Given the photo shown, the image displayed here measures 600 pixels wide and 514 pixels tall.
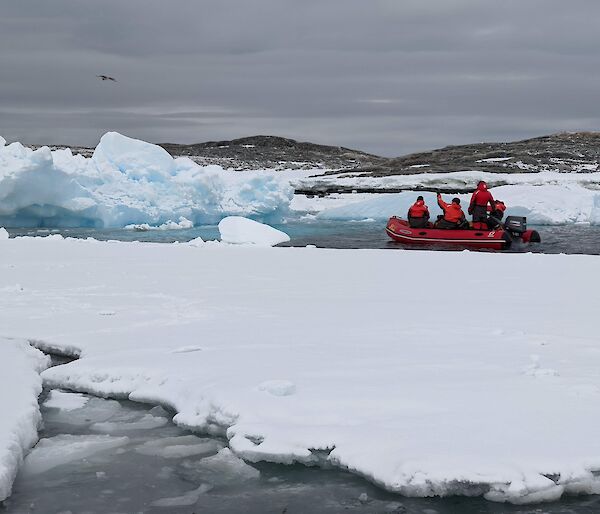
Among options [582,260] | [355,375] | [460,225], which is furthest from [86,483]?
[460,225]

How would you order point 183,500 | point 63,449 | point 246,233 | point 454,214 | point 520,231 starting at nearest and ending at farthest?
point 183,500 < point 63,449 < point 246,233 < point 454,214 < point 520,231

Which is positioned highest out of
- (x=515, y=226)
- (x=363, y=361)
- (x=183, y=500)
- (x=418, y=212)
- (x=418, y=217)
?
(x=418, y=212)

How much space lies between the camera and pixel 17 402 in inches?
A: 181

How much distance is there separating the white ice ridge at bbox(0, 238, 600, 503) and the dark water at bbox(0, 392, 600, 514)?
8cm

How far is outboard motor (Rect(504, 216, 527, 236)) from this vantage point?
19.3 m

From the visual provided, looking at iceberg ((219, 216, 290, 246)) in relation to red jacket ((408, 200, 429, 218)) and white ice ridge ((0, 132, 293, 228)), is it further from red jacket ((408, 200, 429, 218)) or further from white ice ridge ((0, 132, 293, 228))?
white ice ridge ((0, 132, 293, 228))

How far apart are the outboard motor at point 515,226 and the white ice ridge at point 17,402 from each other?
15.1m

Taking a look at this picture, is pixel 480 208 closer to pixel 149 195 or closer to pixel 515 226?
pixel 515 226

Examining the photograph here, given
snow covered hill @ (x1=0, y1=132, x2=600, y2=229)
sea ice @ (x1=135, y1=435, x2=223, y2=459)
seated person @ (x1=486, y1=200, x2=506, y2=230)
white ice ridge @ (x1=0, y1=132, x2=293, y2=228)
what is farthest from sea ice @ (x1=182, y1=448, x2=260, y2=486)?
white ice ridge @ (x1=0, y1=132, x2=293, y2=228)

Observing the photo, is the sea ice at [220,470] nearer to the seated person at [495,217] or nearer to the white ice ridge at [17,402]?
the white ice ridge at [17,402]

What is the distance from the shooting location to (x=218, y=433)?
14.8ft

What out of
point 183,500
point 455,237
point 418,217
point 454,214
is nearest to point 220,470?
point 183,500

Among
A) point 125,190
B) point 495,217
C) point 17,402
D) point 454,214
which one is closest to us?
point 17,402

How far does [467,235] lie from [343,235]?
17.9 feet
